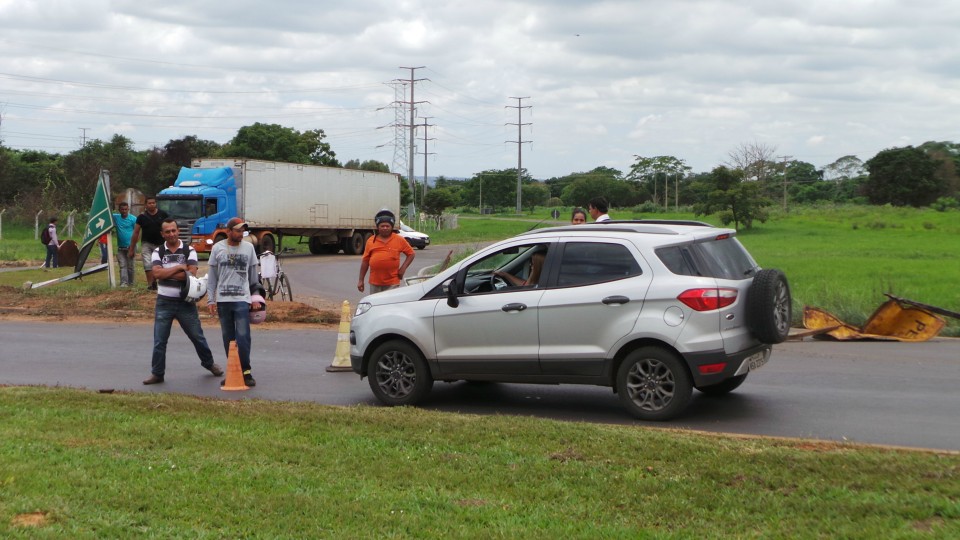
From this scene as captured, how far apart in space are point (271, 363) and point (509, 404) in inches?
168

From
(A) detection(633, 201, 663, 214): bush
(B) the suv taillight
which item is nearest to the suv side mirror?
(B) the suv taillight

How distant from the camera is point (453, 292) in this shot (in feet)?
31.6

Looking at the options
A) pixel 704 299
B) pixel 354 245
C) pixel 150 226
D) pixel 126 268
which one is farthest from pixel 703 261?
pixel 354 245

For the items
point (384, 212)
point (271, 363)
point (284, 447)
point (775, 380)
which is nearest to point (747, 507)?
point (284, 447)

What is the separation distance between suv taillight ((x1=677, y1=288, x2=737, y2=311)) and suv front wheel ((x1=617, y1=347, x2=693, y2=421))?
483mm

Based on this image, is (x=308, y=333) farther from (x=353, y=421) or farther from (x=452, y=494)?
(x=452, y=494)

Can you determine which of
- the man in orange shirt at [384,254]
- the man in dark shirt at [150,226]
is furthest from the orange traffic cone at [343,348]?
the man in dark shirt at [150,226]

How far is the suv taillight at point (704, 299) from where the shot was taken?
8.52 metres

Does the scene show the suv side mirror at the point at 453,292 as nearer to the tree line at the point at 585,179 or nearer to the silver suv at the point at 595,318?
the silver suv at the point at 595,318

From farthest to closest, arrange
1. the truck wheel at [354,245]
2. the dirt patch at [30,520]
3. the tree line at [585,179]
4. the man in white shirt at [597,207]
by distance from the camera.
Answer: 1. the tree line at [585,179]
2. the truck wheel at [354,245]
3. the man in white shirt at [597,207]
4. the dirt patch at [30,520]

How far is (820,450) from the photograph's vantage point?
23.1 ft

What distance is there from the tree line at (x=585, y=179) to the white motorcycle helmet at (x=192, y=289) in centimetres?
2944

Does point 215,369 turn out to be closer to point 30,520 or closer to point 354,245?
point 30,520

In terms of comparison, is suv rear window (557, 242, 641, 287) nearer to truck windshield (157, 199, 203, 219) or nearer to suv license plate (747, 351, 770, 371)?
suv license plate (747, 351, 770, 371)
